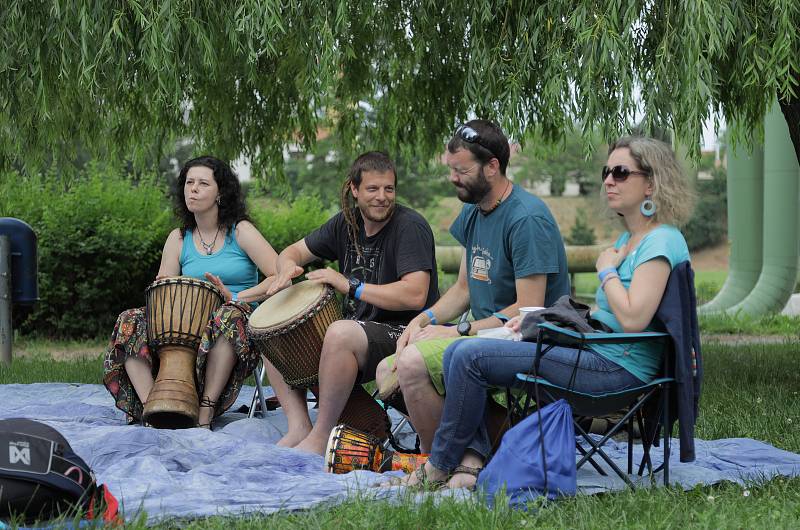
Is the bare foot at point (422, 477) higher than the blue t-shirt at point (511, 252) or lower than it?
lower

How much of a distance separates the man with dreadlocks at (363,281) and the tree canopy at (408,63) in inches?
40.3

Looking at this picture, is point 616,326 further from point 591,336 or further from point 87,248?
point 87,248

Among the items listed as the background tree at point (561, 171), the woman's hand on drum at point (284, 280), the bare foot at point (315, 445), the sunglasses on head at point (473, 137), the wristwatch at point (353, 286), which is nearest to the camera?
the sunglasses on head at point (473, 137)

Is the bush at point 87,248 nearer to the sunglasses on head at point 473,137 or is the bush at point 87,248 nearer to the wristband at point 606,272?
the sunglasses on head at point 473,137

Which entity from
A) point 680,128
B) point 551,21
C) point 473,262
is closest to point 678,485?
point 473,262

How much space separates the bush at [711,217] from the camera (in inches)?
1602

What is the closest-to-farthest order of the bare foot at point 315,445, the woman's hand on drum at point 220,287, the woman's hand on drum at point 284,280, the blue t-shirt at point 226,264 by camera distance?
the bare foot at point 315,445
the woman's hand on drum at point 284,280
the woman's hand on drum at point 220,287
the blue t-shirt at point 226,264

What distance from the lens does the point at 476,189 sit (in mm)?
4434

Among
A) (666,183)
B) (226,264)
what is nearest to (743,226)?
(226,264)

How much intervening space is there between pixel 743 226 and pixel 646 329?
37.6 ft

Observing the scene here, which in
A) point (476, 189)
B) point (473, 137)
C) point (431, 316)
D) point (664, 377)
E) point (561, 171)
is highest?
point (561, 171)

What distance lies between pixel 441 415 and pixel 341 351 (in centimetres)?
71

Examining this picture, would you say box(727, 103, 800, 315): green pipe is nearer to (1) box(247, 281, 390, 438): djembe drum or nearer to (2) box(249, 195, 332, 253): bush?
(2) box(249, 195, 332, 253): bush

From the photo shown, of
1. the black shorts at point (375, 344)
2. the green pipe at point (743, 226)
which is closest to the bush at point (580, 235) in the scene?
the green pipe at point (743, 226)
